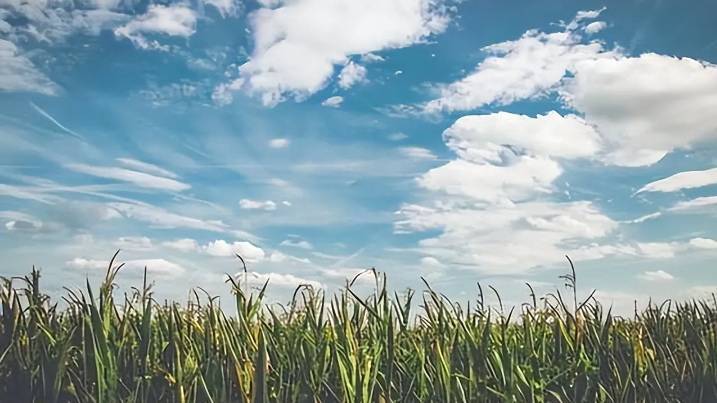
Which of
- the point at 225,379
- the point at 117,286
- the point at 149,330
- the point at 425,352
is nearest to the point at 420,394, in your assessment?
the point at 425,352

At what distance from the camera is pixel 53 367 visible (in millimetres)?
3154

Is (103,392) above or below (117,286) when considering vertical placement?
below

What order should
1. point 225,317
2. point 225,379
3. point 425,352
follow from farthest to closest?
point 425,352, point 225,317, point 225,379

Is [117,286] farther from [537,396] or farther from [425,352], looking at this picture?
[537,396]

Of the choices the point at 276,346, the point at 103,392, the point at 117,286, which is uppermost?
the point at 117,286

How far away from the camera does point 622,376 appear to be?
142 inches

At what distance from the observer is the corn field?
299 centimetres

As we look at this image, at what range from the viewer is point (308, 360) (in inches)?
122

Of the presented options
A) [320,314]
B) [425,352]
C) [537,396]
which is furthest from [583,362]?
[320,314]

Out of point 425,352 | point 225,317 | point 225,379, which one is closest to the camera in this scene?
point 225,379

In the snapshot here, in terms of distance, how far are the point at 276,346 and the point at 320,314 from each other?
0.88 ft

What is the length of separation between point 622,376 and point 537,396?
0.56m

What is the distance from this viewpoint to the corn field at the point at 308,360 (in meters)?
2.99

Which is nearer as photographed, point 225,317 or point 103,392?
point 103,392
